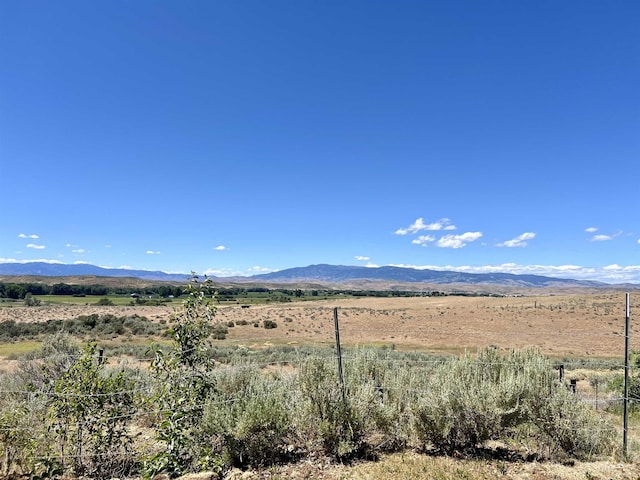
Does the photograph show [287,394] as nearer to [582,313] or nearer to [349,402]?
[349,402]

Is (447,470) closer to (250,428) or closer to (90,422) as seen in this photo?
(250,428)

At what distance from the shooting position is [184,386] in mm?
5141

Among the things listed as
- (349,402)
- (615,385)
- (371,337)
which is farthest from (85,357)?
(371,337)

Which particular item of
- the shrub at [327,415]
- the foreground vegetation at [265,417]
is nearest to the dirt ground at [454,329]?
the foreground vegetation at [265,417]

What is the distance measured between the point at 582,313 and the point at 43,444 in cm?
5134

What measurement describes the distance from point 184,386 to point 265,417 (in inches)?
45.9

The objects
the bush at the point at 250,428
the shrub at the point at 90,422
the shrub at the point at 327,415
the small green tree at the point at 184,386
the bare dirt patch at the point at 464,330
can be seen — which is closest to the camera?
the small green tree at the point at 184,386

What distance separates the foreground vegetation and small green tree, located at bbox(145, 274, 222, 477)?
0.05 ft

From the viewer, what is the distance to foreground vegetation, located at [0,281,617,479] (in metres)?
4.94

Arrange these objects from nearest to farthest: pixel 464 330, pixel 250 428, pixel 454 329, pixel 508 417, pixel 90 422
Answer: pixel 90 422
pixel 250 428
pixel 508 417
pixel 464 330
pixel 454 329

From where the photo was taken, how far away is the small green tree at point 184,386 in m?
4.78

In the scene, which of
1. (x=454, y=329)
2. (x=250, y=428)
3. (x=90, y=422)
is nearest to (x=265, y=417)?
(x=250, y=428)

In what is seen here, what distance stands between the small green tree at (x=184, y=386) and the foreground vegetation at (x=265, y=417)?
0.01m

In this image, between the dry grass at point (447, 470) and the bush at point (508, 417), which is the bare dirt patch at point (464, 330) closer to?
the bush at point (508, 417)
